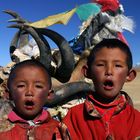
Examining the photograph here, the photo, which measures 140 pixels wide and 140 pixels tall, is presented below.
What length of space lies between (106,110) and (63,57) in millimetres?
3621

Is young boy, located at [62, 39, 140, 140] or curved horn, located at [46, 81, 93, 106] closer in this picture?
young boy, located at [62, 39, 140, 140]

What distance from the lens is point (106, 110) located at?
8.22 feet

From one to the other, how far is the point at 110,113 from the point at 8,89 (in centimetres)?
72

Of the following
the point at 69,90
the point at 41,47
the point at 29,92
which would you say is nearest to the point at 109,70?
the point at 29,92

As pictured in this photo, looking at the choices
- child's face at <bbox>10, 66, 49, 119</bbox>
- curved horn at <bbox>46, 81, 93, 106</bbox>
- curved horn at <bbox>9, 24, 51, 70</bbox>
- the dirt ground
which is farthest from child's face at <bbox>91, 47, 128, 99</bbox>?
the dirt ground

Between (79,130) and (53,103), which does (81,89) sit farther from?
(79,130)

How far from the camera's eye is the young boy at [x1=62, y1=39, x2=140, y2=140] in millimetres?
2451

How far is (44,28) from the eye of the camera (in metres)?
6.00

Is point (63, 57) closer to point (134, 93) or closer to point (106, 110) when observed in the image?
point (106, 110)

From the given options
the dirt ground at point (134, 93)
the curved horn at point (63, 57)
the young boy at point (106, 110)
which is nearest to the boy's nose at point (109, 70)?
the young boy at point (106, 110)

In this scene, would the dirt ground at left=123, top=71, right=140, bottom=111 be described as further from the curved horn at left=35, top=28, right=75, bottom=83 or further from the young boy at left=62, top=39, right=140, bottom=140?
the young boy at left=62, top=39, right=140, bottom=140

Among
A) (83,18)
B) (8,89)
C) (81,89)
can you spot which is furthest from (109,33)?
(8,89)

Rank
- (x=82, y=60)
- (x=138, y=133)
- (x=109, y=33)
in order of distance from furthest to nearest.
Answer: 1. (x=109, y=33)
2. (x=82, y=60)
3. (x=138, y=133)

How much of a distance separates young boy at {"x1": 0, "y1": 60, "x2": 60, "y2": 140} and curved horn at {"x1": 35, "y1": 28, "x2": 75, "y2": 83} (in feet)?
10.5
